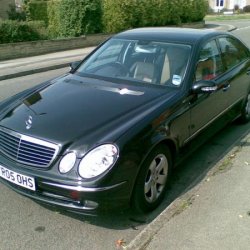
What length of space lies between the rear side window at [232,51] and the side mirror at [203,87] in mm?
1160

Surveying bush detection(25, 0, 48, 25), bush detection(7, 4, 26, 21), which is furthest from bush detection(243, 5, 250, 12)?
bush detection(7, 4, 26, 21)

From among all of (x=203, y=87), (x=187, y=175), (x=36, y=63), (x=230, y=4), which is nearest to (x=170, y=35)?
(x=203, y=87)

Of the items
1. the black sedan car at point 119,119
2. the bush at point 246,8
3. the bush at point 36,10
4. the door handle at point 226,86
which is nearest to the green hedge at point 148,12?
the bush at point 36,10

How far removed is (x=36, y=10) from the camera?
20156 mm

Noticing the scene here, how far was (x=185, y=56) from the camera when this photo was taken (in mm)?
4473

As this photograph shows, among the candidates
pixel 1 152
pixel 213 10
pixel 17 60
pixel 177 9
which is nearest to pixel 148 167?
pixel 1 152

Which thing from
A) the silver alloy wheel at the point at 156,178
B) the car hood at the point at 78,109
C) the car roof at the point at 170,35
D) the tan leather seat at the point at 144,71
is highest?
the car roof at the point at 170,35

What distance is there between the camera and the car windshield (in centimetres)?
438

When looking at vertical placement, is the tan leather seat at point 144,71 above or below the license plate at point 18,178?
above

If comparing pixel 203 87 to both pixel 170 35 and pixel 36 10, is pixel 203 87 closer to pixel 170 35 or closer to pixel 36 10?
pixel 170 35

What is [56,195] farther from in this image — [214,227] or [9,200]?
[214,227]

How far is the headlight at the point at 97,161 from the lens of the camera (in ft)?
10.3

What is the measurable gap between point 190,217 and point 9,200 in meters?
1.72

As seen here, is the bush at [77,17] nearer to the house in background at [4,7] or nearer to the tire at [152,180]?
the house in background at [4,7]
